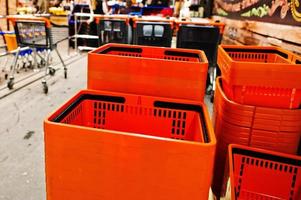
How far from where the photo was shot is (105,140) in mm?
784

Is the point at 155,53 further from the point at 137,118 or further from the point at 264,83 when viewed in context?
the point at 264,83

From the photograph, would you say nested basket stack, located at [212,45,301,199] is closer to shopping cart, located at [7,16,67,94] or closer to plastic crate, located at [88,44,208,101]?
plastic crate, located at [88,44,208,101]

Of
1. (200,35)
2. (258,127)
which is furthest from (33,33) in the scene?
(258,127)

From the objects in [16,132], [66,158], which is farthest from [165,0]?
[66,158]

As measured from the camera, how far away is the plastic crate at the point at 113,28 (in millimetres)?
4250

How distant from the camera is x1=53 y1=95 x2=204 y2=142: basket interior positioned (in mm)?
1200

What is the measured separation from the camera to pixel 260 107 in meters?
1.33

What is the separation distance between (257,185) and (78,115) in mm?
920

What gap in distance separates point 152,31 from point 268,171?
9.23ft

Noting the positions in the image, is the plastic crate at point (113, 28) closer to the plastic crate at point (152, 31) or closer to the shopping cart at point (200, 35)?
the plastic crate at point (152, 31)

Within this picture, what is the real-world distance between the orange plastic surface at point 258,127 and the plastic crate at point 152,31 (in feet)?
8.09

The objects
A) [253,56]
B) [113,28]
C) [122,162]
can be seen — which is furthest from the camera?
[113,28]

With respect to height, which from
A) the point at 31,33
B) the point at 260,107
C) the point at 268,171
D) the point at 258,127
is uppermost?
the point at 31,33

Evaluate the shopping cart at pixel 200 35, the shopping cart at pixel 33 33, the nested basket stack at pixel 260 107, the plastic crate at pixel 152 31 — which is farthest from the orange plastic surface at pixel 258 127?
the shopping cart at pixel 33 33
